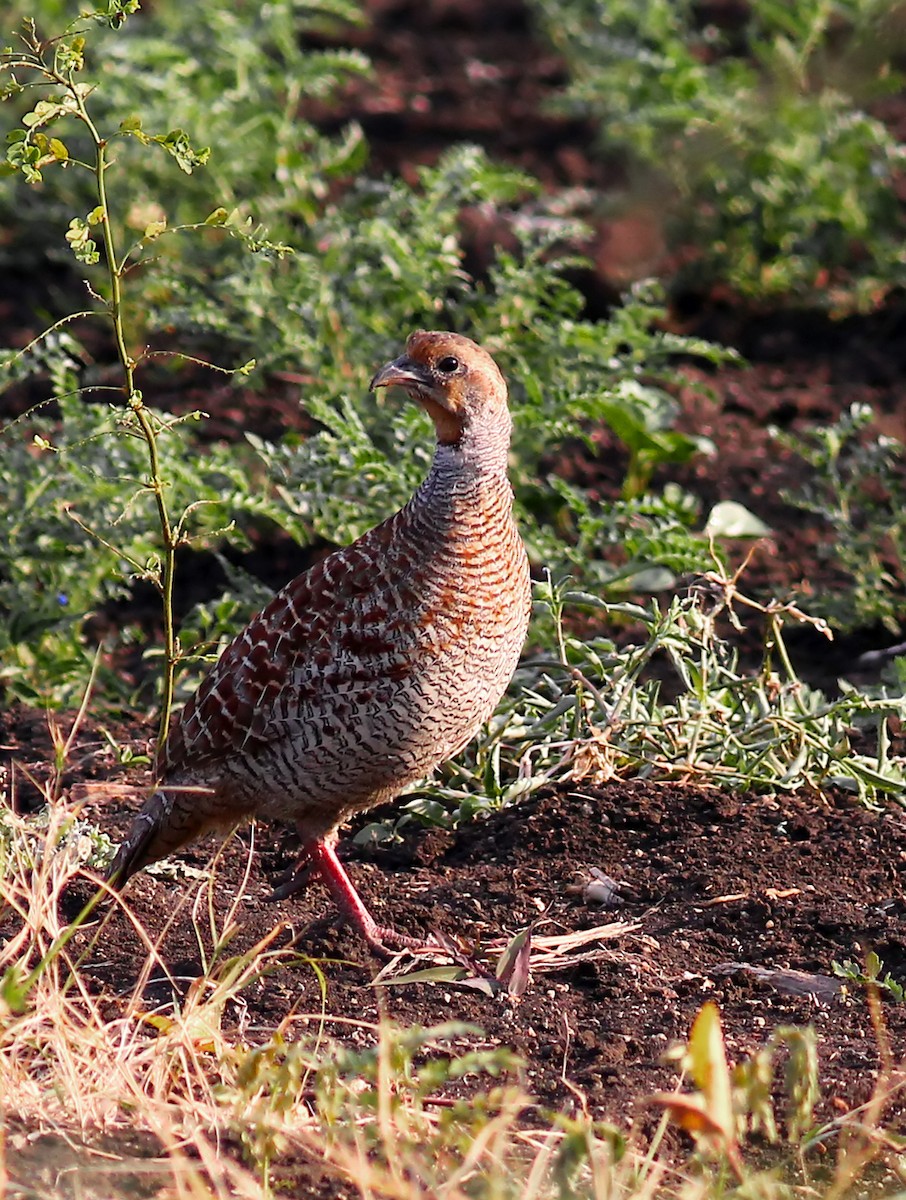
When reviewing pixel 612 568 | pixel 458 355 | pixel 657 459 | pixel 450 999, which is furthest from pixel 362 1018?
pixel 657 459

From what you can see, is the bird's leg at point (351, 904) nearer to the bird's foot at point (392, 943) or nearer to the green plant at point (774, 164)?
the bird's foot at point (392, 943)

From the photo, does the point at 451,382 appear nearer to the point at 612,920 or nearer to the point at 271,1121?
the point at 612,920

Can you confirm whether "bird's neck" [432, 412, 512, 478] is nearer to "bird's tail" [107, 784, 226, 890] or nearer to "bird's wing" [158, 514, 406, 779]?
"bird's wing" [158, 514, 406, 779]

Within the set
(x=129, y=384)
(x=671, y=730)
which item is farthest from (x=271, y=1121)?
(x=671, y=730)

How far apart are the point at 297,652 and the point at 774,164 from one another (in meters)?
4.98

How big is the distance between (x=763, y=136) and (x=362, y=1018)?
573cm

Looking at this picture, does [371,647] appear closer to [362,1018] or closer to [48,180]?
[362,1018]

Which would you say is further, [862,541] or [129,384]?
[862,541]

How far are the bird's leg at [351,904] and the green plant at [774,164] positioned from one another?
488cm

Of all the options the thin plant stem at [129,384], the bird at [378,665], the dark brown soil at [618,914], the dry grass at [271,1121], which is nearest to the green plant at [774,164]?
the dark brown soil at [618,914]

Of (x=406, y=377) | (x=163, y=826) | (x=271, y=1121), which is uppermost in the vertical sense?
(x=406, y=377)

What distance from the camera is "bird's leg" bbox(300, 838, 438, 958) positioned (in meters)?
4.41

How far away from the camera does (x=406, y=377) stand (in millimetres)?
4531

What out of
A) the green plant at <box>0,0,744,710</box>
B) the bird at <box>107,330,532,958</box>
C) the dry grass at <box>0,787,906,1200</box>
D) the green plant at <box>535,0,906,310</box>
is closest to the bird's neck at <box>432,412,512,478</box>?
the bird at <box>107,330,532,958</box>
